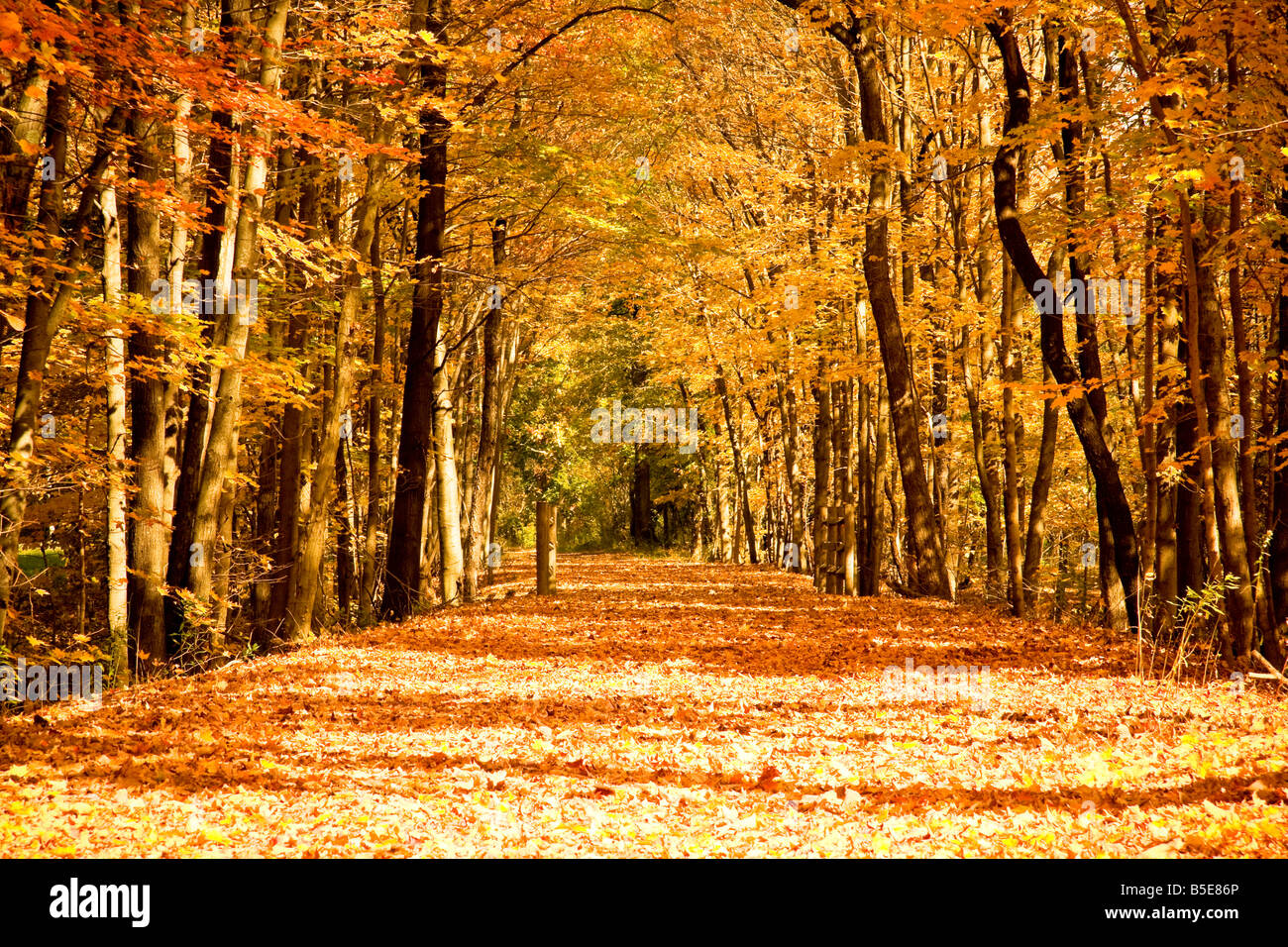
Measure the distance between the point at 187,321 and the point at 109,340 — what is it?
1.11 meters

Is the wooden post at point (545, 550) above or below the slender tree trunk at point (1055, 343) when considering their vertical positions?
below

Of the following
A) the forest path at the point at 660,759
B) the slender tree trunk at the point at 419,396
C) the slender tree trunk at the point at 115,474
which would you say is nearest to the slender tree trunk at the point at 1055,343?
the forest path at the point at 660,759

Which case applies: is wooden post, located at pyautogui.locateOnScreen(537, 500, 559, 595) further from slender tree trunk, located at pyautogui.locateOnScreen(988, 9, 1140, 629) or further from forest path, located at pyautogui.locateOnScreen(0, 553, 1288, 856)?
slender tree trunk, located at pyautogui.locateOnScreen(988, 9, 1140, 629)

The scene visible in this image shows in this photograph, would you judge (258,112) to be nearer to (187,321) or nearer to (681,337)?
(187,321)

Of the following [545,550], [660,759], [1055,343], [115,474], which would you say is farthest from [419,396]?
[660,759]

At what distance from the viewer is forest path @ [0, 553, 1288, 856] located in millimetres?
4434

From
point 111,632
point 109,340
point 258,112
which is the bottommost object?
point 111,632

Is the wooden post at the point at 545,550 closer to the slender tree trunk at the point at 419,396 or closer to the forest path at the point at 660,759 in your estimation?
the slender tree trunk at the point at 419,396

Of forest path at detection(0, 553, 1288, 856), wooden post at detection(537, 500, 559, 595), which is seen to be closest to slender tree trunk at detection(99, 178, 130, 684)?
forest path at detection(0, 553, 1288, 856)

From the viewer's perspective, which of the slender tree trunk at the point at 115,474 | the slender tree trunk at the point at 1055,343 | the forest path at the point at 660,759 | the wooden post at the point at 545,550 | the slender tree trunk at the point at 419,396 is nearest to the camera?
the forest path at the point at 660,759

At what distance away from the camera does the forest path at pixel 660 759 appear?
14.5 feet

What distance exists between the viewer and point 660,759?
19.9ft

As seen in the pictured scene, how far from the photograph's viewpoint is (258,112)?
9.18 m

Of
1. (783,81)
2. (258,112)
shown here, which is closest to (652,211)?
(783,81)
